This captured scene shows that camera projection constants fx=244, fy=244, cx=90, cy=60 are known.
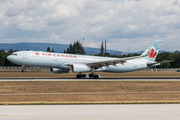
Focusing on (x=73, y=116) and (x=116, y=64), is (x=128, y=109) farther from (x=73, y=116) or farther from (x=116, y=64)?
(x=116, y=64)

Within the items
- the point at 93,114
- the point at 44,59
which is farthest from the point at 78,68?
A: the point at 93,114

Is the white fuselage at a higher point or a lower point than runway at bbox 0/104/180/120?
higher

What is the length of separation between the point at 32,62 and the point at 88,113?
33273 millimetres

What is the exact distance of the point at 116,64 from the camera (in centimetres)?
5325

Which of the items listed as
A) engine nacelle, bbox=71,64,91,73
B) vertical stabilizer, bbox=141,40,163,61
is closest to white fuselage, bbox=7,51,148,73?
engine nacelle, bbox=71,64,91,73

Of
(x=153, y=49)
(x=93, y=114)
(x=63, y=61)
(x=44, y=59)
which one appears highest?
(x=153, y=49)

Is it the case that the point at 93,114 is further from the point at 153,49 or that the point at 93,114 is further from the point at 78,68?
the point at 153,49

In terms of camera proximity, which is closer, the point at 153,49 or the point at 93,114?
the point at 93,114

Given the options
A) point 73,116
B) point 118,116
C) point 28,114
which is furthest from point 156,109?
point 28,114

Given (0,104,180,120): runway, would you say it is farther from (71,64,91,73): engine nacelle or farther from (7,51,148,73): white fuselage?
(7,51,148,73): white fuselage

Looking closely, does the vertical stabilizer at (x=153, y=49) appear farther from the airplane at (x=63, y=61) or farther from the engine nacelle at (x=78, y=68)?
the engine nacelle at (x=78, y=68)

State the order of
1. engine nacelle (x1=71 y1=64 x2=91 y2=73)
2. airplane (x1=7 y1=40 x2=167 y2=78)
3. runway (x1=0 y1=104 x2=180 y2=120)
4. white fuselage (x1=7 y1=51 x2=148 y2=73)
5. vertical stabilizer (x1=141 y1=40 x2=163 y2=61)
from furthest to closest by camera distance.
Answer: vertical stabilizer (x1=141 y1=40 x2=163 y2=61) < engine nacelle (x1=71 y1=64 x2=91 y2=73) < airplane (x1=7 y1=40 x2=167 y2=78) < white fuselage (x1=7 y1=51 x2=148 y2=73) < runway (x1=0 y1=104 x2=180 y2=120)

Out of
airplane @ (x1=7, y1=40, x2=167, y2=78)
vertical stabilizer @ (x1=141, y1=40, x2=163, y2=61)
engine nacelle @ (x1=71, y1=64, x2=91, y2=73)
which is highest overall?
vertical stabilizer @ (x1=141, y1=40, x2=163, y2=61)

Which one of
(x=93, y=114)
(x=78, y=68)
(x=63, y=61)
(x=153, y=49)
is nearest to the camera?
(x=93, y=114)
